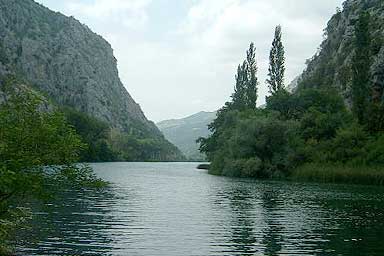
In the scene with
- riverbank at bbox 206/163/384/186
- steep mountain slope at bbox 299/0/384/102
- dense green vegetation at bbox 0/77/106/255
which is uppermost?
steep mountain slope at bbox 299/0/384/102

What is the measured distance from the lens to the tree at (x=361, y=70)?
10694cm

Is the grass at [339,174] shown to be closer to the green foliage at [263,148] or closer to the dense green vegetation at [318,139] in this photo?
the dense green vegetation at [318,139]

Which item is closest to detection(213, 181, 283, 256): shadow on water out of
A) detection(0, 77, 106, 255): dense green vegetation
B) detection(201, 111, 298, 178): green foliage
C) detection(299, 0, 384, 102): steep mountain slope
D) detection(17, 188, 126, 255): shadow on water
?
detection(17, 188, 126, 255): shadow on water

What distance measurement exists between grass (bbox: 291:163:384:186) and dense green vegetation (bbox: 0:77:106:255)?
2951 inches

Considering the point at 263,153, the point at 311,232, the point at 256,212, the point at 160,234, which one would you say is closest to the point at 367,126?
the point at 263,153

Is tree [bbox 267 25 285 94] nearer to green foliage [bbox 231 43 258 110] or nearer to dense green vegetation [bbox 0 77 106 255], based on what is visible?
green foliage [bbox 231 43 258 110]

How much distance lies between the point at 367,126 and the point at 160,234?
8450cm

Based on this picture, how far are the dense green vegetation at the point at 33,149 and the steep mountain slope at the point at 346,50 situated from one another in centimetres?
11106

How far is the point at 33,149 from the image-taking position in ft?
83.4

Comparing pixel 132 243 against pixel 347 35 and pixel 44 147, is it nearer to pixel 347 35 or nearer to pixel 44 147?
pixel 44 147

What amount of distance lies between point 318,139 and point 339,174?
22.3 meters

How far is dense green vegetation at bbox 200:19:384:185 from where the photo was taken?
102375mm

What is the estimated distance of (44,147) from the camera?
1015 inches

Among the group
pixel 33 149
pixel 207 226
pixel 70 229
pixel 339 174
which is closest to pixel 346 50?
pixel 339 174
